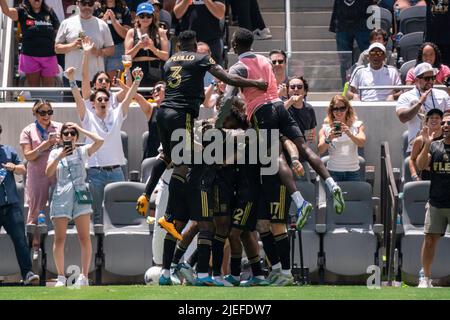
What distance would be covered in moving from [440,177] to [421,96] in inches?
72.9

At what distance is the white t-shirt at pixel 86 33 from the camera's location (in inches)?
851

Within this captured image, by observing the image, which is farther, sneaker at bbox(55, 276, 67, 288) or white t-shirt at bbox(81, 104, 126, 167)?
white t-shirt at bbox(81, 104, 126, 167)

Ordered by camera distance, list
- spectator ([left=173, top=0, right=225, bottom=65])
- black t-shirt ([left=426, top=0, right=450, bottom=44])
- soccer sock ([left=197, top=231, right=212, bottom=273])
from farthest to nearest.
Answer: black t-shirt ([left=426, top=0, right=450, bottom=44])
spectator ([left=173, top=0, right=225, bottom=65])
soccer sock ([left=197, top=231, right=212, bottom=273])

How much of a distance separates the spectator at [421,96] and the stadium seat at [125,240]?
374cm

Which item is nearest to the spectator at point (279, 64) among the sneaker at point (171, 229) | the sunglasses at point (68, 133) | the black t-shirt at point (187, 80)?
the sunglasses at point (68, 133)

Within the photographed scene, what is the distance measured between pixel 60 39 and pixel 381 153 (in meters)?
5.05

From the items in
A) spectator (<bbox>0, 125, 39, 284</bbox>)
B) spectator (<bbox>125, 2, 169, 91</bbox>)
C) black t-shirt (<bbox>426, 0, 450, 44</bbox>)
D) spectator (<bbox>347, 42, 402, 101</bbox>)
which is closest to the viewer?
spectator (<bbox>0, 125, 39, 284</bbox>)

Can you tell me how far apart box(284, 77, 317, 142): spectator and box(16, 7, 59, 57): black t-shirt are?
4.03 m

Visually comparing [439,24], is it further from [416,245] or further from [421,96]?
[416,245]

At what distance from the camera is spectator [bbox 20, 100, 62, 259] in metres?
19.7

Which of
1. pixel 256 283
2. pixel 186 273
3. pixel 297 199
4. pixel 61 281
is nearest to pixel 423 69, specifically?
pixel 297 199

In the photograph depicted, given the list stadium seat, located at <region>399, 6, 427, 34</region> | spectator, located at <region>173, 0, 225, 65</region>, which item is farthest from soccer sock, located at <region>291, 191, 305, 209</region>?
stadium seat, located at <region>399, 6, 427, 34</region>

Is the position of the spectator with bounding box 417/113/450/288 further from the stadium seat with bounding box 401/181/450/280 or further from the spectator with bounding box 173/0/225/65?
the spectator with bounding box 173/0/225/65
